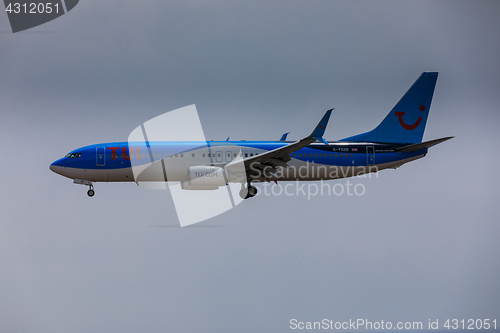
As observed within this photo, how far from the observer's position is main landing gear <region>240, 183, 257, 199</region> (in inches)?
1560

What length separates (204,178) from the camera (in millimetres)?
35531

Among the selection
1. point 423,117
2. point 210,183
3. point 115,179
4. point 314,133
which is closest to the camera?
point 314,133

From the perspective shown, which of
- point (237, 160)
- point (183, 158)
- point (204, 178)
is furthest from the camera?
point (237, 160)

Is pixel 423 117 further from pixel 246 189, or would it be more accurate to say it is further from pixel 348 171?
pixel 246 189

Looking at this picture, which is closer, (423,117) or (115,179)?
(115,179)

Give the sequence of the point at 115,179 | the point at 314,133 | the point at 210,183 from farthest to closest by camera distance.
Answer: the point at 115,179 → the point at 210,183 → the point at 314,133

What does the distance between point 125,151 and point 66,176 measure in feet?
15.9

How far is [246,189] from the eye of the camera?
3972 cm

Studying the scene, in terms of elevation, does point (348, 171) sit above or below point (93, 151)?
below

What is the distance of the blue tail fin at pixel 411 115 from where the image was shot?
41.7 meters

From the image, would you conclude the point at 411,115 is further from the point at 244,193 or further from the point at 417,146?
the point at 244,193

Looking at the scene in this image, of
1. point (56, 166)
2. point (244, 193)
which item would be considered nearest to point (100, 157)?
point (56, 166)

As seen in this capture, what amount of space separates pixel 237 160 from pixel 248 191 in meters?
3.21

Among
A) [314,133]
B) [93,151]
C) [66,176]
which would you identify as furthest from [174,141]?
[314,133]
